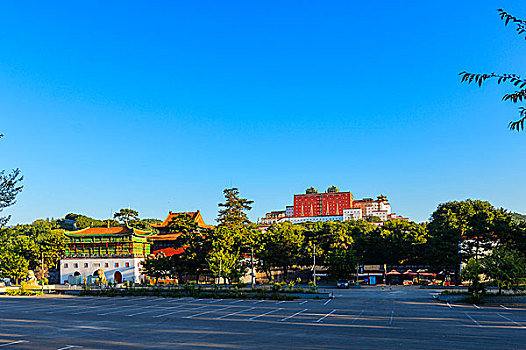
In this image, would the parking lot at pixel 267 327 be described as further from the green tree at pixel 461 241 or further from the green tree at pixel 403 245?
the green tree at pixel 403 245

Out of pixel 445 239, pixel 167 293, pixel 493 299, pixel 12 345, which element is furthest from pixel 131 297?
pixel 445 239

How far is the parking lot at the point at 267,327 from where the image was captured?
65.6 ft

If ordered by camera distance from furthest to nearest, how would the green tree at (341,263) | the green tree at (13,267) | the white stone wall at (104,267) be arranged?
the white stone wall at (104,267)
the green tree at (341,263)
the green tree at (13,267)

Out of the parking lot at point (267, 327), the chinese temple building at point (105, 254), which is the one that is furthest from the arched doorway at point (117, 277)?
the parking lot at point (267, 327)

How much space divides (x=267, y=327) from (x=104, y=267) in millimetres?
67413

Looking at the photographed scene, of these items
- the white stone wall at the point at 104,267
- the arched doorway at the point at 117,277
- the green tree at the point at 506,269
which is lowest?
the arched doorway at the point at 117,277

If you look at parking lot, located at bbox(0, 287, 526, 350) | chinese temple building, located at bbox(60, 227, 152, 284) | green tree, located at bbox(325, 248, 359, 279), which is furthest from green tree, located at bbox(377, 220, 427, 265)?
chinese temple building, located at bbox(60, 227, 152, 284)

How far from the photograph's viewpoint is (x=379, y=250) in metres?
82.8

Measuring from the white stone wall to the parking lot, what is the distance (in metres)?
46.9

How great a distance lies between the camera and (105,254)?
8625cm

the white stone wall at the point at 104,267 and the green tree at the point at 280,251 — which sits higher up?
the green tree at the point at 280,251

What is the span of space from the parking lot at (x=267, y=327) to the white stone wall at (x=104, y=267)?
154ft

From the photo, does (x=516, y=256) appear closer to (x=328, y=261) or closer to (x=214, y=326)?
(x=214, y=326)

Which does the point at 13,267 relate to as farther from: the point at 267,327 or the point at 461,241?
the point at 461,241
